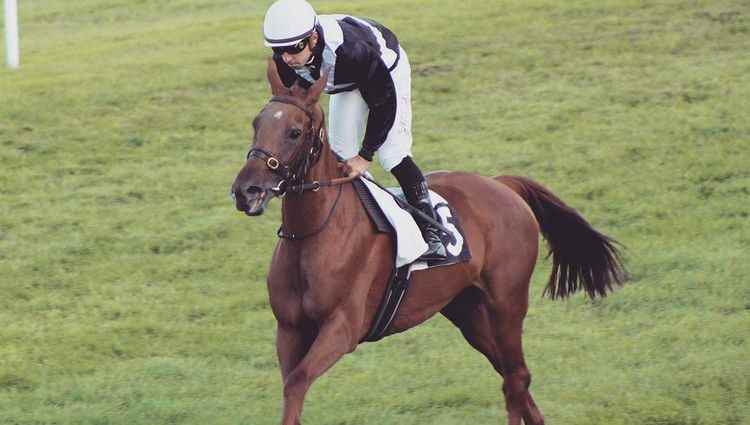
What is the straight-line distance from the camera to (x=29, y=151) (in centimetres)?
1320

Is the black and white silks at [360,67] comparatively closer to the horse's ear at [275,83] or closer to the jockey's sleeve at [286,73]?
the jockey's sleeve at [286,73]

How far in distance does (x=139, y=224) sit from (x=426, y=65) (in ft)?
19.1

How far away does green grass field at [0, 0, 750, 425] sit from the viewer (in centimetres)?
763

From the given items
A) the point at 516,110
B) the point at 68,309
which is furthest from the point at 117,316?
the point at 516,110

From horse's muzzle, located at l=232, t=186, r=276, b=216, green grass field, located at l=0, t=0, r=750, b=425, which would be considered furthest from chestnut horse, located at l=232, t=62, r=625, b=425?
green grass field, located at l=0, t=0, r=750, b=425

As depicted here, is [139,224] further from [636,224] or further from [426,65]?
[426,65]

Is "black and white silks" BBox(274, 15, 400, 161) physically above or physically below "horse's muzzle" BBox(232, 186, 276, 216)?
above

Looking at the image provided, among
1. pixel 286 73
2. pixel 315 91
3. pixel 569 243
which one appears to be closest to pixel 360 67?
pixel 286 73

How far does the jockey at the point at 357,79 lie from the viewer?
5578 mm

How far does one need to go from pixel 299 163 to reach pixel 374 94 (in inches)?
28.5

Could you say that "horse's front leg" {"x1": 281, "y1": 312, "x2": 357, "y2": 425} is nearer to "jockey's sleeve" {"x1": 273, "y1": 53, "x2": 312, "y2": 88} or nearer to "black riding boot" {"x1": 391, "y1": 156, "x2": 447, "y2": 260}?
"black riding boot" {"x1": 391, "y1": 156, "x2": 447, "y2": 260}

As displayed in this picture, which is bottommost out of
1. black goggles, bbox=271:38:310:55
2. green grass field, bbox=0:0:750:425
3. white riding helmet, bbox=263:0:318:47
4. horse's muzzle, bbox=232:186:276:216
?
green grass field, bbox=0:0:750:425

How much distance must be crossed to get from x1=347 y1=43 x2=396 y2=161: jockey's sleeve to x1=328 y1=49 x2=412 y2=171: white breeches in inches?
4.3

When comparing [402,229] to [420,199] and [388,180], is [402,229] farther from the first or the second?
[388,180]
